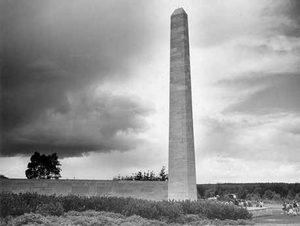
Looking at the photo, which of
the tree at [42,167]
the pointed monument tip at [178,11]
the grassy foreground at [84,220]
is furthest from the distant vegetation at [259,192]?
the grassy foreground at [84,220]

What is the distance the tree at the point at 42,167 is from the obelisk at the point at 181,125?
2125 cm

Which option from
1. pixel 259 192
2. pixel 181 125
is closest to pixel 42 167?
pixel 181 125

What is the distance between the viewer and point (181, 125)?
1830 cm

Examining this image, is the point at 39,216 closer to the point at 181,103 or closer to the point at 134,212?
the point at 134,212

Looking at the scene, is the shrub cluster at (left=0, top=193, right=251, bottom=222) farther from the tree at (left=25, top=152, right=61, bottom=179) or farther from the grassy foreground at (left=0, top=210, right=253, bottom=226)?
the tree at (left=25, top=152, right=61, bottom=179)

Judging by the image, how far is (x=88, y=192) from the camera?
65.2 feet

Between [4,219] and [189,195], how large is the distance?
945 cm

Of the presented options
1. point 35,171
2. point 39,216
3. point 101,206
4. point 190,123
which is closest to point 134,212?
point 101,206

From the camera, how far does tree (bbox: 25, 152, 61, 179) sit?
36438 mm

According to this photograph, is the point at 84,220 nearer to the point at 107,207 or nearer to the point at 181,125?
the point at 107,207

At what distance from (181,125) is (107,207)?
19.7 ft

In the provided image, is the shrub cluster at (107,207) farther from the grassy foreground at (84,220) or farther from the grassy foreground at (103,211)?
the grassy foreground at (84,220)

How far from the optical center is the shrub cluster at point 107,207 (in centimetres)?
1225

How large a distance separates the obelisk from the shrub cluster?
7.75 feet
